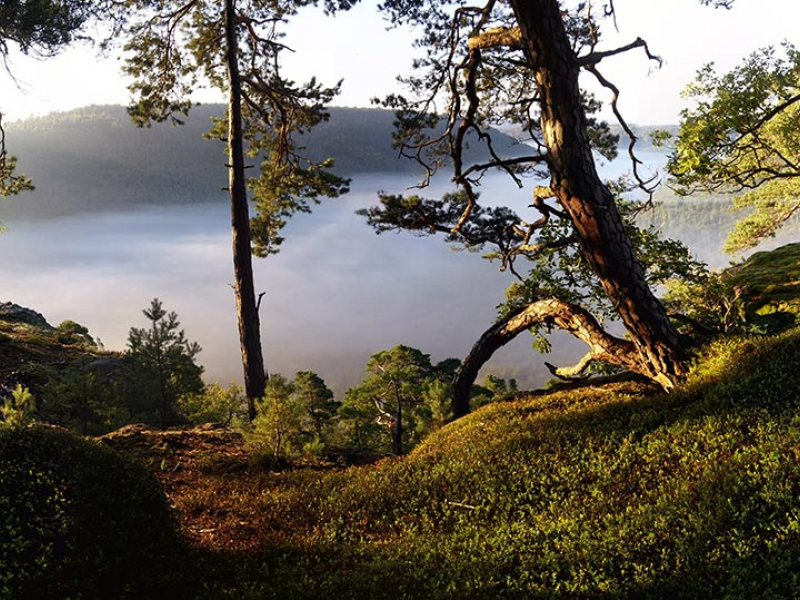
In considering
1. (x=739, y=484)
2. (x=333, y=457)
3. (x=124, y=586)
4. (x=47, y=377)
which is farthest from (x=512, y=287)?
(x=47, y=377)

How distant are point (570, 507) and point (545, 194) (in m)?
4.23

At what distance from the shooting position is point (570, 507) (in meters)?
4.97

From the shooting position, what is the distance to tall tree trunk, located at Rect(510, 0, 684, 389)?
6184 millimetres

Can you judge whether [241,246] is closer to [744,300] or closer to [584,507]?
[584,507]

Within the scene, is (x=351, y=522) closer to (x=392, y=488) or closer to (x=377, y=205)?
(x=392, y=488)

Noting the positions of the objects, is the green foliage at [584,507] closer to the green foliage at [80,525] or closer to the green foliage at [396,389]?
the green foliage at [80,525]

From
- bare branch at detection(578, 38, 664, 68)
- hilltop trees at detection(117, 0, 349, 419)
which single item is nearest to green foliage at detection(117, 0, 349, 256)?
hilltop trees at detection(117, 0, 349, 419)

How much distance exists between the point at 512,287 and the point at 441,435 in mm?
3714

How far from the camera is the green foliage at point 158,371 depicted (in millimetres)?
13188

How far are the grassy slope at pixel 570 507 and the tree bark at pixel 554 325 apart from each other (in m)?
0.66

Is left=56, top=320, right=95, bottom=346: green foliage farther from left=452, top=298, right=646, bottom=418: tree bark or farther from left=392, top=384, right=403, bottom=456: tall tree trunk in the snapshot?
left=452, top=298, right=646, bottom=418: tree bark

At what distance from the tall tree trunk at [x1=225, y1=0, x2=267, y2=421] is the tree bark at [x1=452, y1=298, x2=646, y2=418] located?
17.7 feet

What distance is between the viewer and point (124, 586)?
3947 mm

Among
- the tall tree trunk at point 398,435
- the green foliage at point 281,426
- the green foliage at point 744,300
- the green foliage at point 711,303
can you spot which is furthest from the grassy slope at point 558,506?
the tall tree trunk at point 398,435
